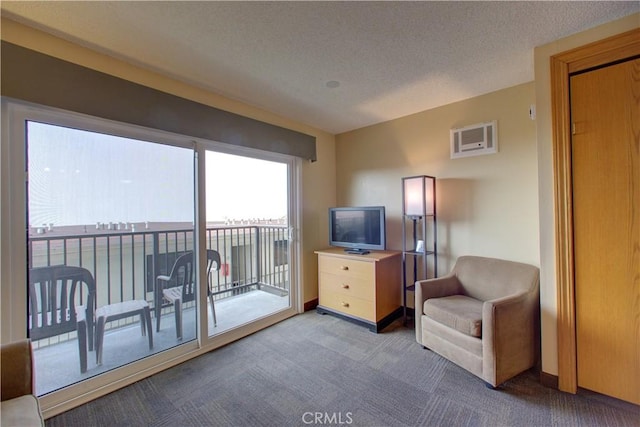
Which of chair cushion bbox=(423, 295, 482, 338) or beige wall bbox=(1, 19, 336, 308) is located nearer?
beige wall bbox=(1, 19, 336, 308)

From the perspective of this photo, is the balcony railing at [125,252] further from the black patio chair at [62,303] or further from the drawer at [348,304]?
A: the drawer at [348,304]

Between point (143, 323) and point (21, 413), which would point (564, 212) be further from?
point (143, 323)

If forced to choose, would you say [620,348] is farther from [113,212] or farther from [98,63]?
[98,63]

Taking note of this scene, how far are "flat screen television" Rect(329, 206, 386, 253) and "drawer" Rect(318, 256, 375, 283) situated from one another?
0.74ft

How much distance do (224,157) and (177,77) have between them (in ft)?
2.53

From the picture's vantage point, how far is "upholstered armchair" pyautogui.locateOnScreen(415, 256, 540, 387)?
5.97ft

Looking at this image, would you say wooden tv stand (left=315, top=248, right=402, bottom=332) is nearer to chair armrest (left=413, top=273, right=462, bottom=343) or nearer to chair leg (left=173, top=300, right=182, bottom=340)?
chair armrest (left=413, top=273, right=462, bottom=343)

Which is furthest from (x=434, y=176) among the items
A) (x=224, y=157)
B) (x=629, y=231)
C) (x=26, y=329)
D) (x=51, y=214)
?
(x=26, y=329)

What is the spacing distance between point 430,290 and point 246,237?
2257mm

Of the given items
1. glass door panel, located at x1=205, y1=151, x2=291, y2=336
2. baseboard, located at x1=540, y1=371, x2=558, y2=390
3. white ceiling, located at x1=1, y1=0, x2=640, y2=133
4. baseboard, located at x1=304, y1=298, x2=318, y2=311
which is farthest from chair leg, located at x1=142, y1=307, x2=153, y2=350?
baseboard, located at x1=540, y1=371, x2=558, y2=390

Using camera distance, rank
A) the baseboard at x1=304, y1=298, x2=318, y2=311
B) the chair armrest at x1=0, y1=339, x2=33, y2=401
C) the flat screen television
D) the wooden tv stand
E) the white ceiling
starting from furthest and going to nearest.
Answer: the baseboard at x1=304, y1=298, x2=318, y2=311 → the flat screen television → the wooden tv stand → the white ceiling → the chair armrest at x1=0, y1=339, x2=33, y2=401

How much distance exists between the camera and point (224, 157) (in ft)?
8.70

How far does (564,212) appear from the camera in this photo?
1.76 meters

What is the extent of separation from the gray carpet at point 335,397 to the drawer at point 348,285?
0.57m
